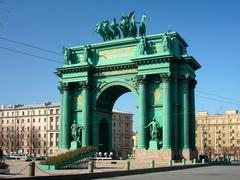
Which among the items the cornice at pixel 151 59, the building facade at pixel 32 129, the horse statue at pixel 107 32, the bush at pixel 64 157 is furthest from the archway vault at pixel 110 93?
the building facade at pixel 32 129

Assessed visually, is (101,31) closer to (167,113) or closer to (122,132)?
(167,113)

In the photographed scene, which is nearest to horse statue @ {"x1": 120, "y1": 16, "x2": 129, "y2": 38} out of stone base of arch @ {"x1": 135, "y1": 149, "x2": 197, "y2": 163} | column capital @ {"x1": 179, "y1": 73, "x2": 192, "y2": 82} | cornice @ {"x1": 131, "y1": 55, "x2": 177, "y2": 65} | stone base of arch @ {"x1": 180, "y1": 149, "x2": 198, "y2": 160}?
cornice @ {"x1": 131, "y1": 55, "x2": 177, "y2": 65}

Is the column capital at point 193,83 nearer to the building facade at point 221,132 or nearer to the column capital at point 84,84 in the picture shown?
the column capital at point 84,84

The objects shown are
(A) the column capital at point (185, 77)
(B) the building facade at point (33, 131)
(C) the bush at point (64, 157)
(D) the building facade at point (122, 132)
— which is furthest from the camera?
(D) the building facade at point (122, 132)

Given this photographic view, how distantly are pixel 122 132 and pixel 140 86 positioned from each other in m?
90.1

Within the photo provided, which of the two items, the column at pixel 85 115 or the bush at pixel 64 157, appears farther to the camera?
the column at pixel 85 115

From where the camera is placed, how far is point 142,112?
58.8m

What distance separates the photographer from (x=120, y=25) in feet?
215

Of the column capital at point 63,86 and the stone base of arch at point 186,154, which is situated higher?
the column capital at point 63,86

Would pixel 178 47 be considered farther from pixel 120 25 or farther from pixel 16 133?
pixel 16 133

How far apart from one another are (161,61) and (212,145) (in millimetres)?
96081

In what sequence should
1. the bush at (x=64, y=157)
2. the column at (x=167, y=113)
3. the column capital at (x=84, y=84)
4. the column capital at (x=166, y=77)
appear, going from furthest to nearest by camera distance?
the column capital at (x=84, y=84) → the column capital at (x=166, y=77) → the column at (x=167, y=113) → the bush at (x=64, y=157)

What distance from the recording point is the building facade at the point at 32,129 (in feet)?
426

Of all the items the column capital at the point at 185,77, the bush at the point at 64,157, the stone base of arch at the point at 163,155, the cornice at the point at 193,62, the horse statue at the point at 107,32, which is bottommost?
the stone base of arch at the point at 163,155
